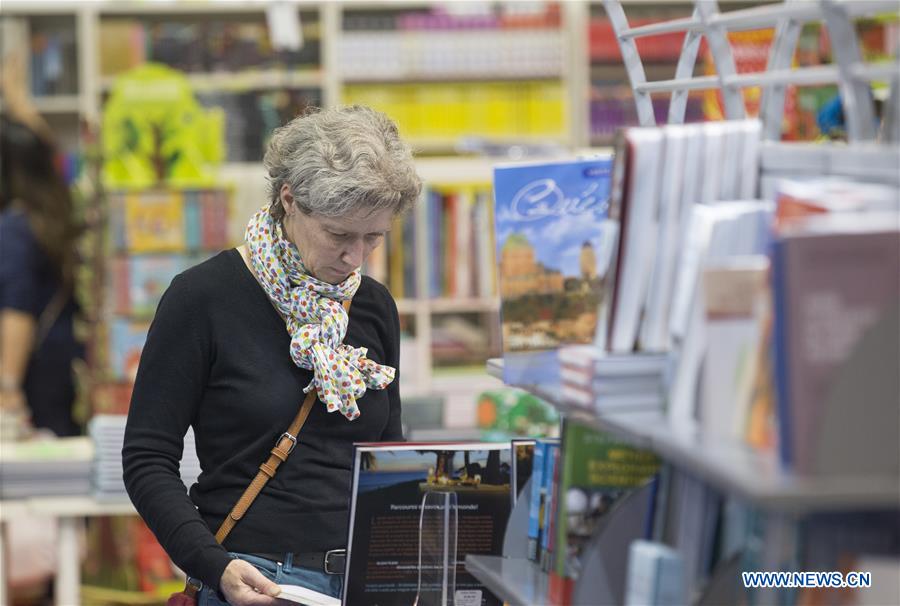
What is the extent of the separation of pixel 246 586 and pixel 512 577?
48cm

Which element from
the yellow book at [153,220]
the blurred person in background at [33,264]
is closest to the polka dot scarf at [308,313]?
the yellow book at [153,220]

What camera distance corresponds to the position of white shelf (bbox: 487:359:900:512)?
99 centimetres

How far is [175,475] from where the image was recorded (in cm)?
202

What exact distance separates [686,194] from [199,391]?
97 cm

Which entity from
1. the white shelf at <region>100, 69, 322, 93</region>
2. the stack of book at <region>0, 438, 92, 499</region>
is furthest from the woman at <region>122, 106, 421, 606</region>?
the white shelf at <region>100, 69, 322, 93</region>

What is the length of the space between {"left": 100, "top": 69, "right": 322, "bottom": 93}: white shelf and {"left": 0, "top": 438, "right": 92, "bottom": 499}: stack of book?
2989mm

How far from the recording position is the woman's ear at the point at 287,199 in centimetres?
203

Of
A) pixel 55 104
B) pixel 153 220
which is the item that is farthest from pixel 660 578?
pixel 55 104

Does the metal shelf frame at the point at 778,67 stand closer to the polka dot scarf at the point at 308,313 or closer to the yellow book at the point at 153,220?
the polka dot scarf at the point at 308,313

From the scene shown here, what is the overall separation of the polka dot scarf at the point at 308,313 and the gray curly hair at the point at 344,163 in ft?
0.29

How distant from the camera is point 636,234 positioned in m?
1.37

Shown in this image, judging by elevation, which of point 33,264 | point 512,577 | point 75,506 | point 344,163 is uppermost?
point 344,163

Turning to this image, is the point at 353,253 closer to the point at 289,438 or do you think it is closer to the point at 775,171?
the point at 289,438

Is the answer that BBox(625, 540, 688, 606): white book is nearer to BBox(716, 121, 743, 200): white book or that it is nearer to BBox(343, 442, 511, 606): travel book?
BBox(716, 121, 743, 200): white book
